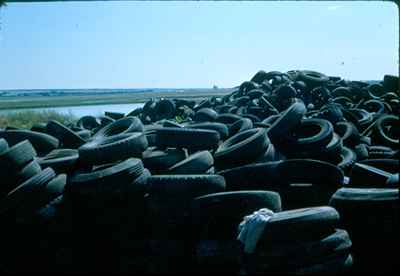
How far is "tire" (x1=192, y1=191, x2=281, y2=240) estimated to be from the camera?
14.9 feet

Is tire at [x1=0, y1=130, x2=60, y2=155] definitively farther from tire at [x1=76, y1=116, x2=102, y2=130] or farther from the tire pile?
tire at [x1=76, y1=116, x2=102, y2=130]

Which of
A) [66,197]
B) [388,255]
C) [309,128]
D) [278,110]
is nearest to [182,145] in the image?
[66,197]

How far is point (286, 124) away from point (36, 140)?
14.3 ft

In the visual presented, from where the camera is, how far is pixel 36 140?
737 centimetres

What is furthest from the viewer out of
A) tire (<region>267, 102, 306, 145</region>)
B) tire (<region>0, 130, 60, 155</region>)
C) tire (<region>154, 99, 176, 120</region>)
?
tire (<region>154, 99, 176, 120</region>)

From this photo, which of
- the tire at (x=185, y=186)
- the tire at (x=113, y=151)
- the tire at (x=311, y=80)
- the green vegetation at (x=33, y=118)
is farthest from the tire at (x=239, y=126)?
the green vegetation at (x=33, y=118)

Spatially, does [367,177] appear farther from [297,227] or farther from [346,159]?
[297,227]

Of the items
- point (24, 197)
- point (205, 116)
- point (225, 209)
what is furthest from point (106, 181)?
point (205, 116)

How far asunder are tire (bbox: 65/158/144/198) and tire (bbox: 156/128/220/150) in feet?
4.07

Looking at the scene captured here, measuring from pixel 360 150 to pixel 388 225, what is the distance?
3110mm

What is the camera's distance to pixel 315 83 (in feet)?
43.0

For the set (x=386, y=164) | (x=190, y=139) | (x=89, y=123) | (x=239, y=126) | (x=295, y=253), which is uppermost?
(x=190, y=139)

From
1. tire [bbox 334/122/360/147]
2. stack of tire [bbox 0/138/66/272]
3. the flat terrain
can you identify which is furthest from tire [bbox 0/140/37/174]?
the flat terrain

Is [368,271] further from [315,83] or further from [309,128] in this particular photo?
[315,83]
